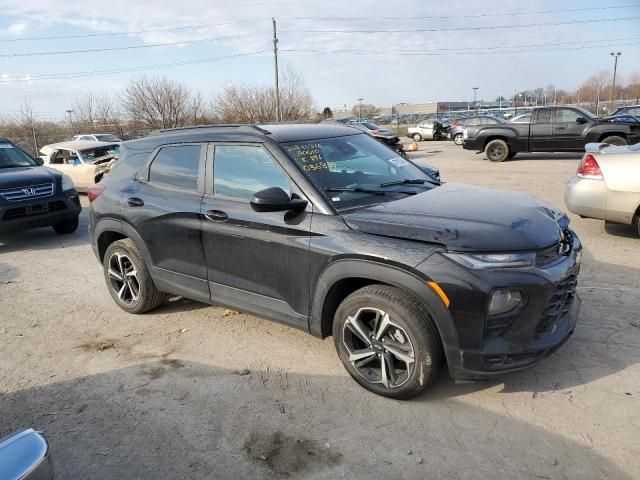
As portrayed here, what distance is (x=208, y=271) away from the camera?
13.7 feet

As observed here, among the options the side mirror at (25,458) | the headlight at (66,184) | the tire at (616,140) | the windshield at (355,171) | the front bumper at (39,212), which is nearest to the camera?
the side mirror at (25,458)

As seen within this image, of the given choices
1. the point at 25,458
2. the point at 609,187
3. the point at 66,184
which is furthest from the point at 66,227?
the point at 609,187

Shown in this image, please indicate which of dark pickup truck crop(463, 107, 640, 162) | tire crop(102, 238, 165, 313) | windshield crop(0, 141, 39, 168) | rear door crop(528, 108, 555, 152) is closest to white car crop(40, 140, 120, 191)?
windshield crop(0, 141, 39, 168)

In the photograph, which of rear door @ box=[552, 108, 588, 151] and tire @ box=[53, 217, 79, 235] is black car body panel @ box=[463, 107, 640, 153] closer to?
rear door @ box=[552, 108, 588, 151]

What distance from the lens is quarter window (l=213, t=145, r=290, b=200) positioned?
378 centimetres

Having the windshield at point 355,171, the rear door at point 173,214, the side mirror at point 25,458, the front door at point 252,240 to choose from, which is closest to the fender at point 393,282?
the front door at point 252,240

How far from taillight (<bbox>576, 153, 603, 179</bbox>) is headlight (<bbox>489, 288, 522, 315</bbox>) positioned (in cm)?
460

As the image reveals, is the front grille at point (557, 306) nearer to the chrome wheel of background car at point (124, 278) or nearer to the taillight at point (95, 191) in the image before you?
the chrome wheel of background car at point (124, 278)

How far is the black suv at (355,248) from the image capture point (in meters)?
2.99

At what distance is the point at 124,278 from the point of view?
501cm

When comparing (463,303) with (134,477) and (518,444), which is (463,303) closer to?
(518,444)

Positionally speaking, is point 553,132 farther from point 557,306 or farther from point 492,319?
point 492,319

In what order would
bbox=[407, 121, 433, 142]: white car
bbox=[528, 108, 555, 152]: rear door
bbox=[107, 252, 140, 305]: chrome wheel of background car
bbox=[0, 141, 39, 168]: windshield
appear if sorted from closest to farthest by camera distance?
bbox=[107, 252, 140, 305]: chrome wheel of background car
bbox=[0, 141, 39, 168]: windshield
bbox=[528, 108, 555, 152]: rear door
bbox=[407, 121, 433, 142]: white car

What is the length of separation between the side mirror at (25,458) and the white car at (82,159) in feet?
38.1
